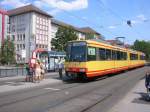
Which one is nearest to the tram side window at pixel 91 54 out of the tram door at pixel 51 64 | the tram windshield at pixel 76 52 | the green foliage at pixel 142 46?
the tram windshield at pixel 76 52

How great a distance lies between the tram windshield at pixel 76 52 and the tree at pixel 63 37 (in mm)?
52186

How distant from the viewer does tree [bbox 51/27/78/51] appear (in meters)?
76.4

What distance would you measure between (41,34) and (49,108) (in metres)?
78.6

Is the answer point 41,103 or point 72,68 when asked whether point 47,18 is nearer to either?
point 72,68

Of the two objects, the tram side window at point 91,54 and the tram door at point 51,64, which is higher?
the tram side window at point 91,54

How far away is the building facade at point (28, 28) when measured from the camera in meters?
86.4

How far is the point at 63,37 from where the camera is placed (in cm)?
7694

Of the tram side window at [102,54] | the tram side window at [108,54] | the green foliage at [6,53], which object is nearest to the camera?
the tram side window at [102,54]

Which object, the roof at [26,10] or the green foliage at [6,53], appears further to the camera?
the roof at [26,10]

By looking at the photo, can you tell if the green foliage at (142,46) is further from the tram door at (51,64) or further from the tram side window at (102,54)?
the tram side window at (102,54)

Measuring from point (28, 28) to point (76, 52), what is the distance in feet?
214

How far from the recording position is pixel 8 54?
6400 centimetres

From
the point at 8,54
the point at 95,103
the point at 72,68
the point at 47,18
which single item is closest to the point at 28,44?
the point at 47,18

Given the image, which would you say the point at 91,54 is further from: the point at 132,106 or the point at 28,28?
the point at 28,28
